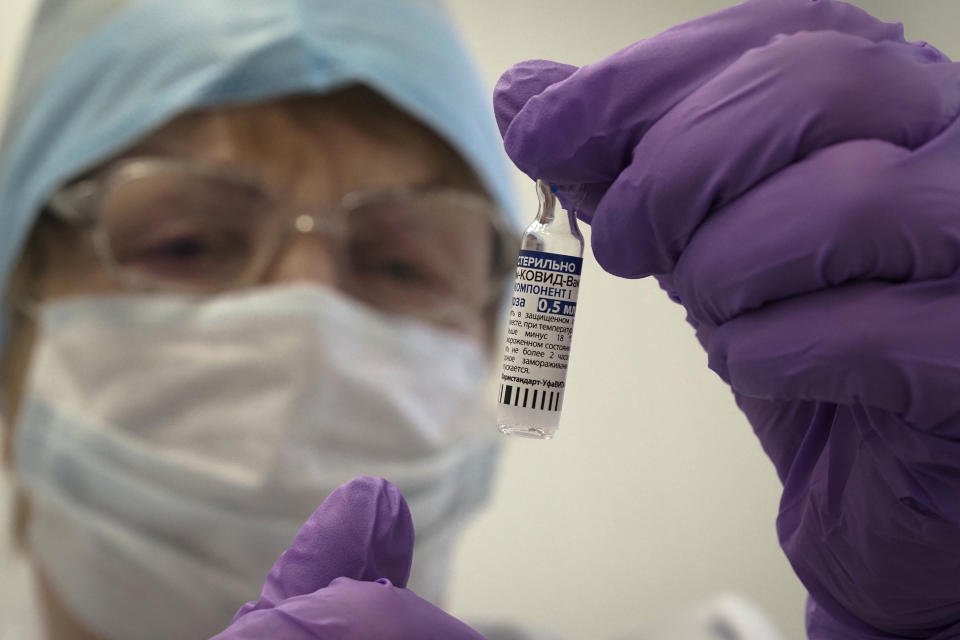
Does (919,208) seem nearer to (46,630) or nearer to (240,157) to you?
(240,157)

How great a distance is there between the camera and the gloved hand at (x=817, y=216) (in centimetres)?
51

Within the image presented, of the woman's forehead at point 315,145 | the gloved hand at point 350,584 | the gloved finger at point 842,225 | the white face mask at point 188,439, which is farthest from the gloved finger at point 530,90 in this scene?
the woman's forehead at point 315,145

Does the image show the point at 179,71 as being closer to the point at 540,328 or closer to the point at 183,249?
the point at 183,249

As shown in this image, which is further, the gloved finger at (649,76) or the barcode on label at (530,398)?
the barcode on label at (530,398)

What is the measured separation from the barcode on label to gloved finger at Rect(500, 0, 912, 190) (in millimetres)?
181

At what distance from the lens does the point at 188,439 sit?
1.47 meters

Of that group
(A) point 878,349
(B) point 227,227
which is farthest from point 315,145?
(A) point 878,349

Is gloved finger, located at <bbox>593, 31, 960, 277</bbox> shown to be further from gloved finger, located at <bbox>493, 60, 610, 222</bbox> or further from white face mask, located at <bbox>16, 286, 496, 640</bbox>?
white face mask, located at <bbox>16, 286, 496, 640</bbox>

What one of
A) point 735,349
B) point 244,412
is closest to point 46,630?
point 244,412

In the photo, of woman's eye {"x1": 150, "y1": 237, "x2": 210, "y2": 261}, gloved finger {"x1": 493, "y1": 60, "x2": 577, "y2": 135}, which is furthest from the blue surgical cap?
gloved finger {"x1": 493, "y1": 60, "x2": 577, "y2": 135}

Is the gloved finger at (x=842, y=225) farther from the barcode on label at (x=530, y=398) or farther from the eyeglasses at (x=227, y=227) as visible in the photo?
the eyeglasses at (x=227, y=227)

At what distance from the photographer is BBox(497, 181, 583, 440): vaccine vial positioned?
0.69 metres

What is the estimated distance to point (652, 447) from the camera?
75.4 inches

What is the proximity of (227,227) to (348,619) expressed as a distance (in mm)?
1119
